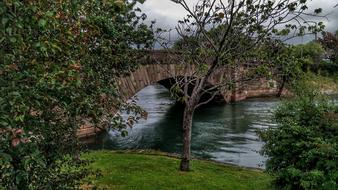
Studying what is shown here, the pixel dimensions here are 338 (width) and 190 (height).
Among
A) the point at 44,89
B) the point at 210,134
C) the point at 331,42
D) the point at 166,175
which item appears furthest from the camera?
the point at 331,42

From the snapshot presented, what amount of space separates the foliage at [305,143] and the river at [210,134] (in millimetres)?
7238

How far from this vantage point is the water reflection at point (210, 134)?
78.8ft

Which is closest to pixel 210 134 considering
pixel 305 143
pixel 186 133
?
pixel 186 133

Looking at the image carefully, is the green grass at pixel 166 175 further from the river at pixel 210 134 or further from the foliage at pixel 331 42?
the foliage at pixel 331 42

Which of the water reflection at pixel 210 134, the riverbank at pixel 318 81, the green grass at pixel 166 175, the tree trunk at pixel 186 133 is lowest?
the water reflection at pixel 210 134

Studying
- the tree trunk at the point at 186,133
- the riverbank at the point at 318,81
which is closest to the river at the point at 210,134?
the riverbank at the point at 318,81

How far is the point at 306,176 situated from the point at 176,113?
35089 mm

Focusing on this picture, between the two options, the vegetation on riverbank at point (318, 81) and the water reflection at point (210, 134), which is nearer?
the vegetation on riverbank at point (318, 81)

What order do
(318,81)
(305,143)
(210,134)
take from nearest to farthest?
(305,143), (318,81), (210,134)

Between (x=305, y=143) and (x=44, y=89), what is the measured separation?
7086 mm

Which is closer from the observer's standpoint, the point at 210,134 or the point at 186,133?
the point at 186,133

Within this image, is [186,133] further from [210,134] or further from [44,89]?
[210,134]

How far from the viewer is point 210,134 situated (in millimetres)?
30078

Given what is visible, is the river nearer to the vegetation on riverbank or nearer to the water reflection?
the water reflection
